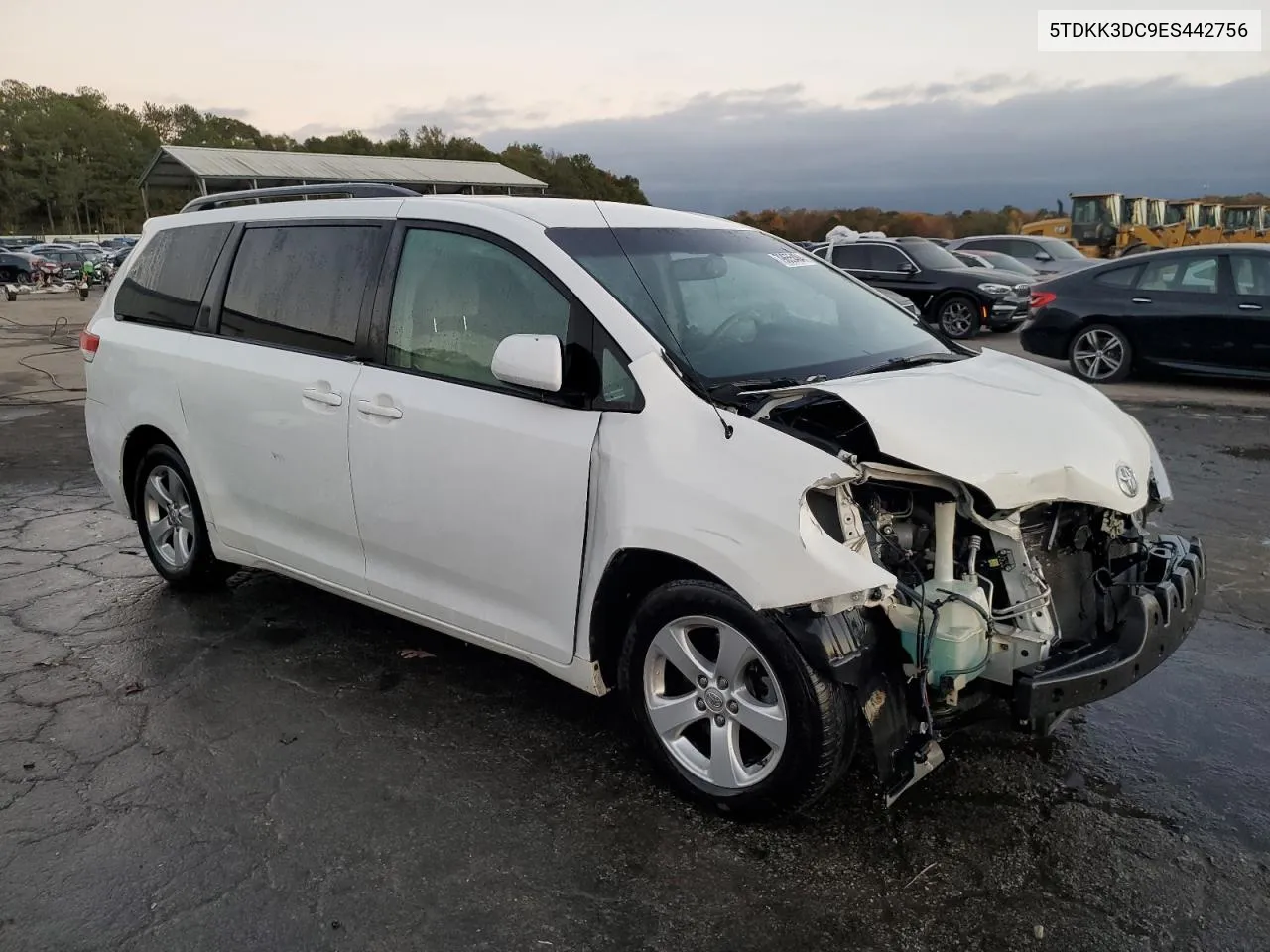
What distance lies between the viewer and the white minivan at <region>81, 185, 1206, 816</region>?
2.88m

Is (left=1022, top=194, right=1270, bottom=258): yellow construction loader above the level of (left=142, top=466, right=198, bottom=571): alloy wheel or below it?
above

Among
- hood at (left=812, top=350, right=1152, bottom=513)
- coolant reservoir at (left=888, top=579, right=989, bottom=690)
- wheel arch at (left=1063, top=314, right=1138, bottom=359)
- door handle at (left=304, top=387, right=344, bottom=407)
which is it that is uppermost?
door handle at (left=304, top=387, right=344, bottom=407)

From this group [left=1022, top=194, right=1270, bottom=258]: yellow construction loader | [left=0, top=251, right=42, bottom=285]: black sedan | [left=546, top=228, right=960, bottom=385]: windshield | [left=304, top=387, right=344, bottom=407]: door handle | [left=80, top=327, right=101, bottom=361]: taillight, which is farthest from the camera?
[left=0, top=251, right=42, bottom=285]: black sedan

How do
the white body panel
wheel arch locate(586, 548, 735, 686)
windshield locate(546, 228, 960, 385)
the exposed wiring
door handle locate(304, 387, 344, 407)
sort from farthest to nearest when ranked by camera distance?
door handle locate(304, 387, 344, 407) < windshield locate(546, 228, 960, 385) < the white body panel < wheel arch locate(586, 548, 735, 686) < the exposed wiring

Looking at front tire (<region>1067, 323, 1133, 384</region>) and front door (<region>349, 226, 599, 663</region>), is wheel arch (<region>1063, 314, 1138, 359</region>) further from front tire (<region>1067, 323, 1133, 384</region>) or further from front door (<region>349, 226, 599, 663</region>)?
front door (<region>349, 226, 599, 663</region>)

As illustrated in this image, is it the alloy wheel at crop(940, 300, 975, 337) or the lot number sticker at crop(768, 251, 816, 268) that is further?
the alloy wheel at crop(940, 300, 975, 337)

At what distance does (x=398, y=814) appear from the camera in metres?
3.22

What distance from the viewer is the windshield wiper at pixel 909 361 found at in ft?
11.8

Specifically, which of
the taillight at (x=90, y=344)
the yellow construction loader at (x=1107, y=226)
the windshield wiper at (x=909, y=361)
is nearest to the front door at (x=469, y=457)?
the windshield wiper at (x=909, y=361)

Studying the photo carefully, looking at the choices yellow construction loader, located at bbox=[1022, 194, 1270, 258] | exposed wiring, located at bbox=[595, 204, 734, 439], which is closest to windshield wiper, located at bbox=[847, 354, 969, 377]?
exposed wiring, located at bbox=[595, 204, 734, 439]

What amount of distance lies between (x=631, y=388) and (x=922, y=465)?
3.05 feet

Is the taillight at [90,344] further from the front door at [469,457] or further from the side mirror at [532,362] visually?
the side mirror at [532,362]

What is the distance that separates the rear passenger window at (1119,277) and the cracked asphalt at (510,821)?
7550mm

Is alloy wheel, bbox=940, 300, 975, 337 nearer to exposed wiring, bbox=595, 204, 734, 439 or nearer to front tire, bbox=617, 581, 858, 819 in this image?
exposed wiring, bbox=595, 204, 734, 439
